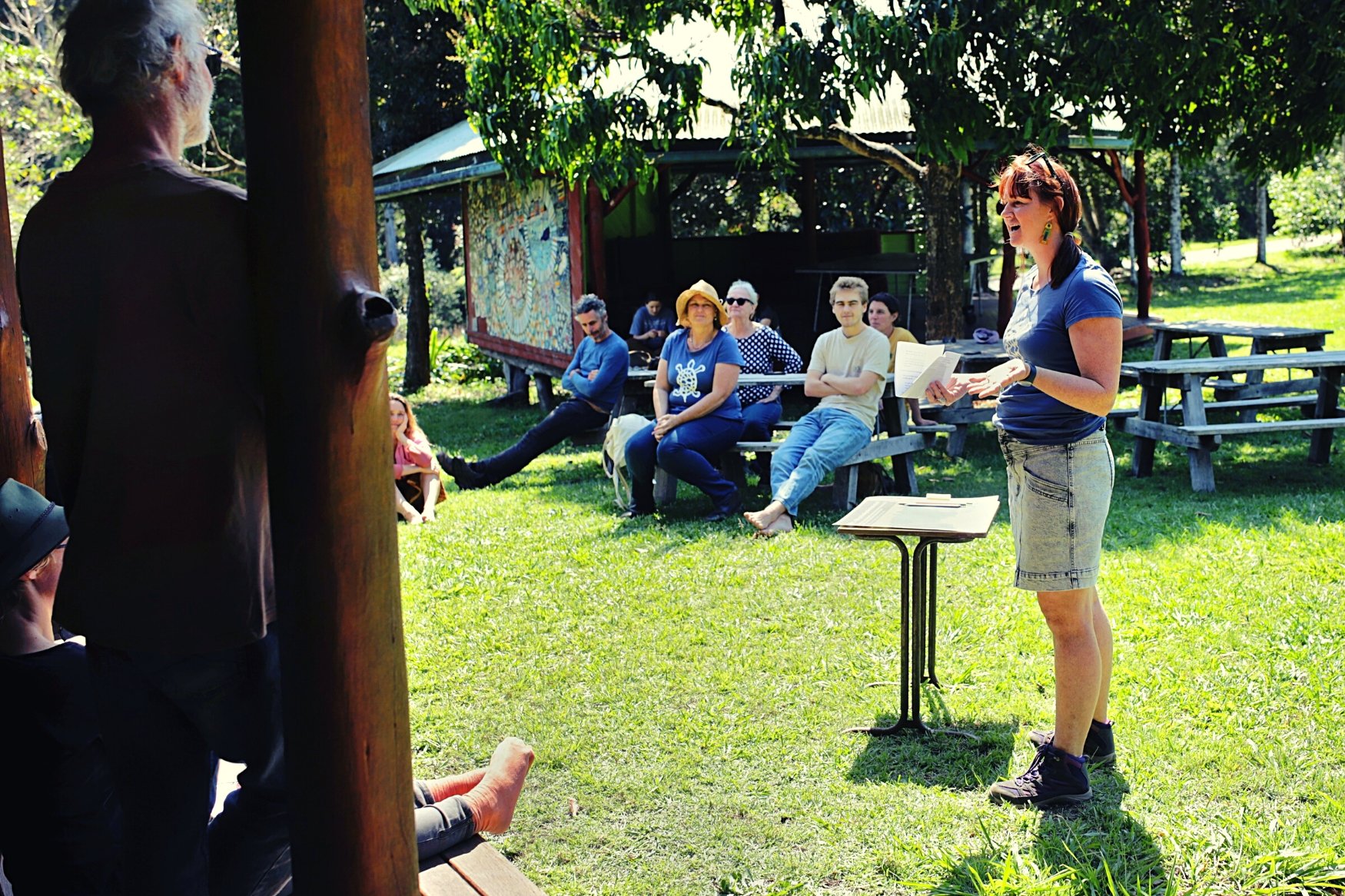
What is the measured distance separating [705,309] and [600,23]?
4.26m

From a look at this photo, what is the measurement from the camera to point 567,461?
37.2ft

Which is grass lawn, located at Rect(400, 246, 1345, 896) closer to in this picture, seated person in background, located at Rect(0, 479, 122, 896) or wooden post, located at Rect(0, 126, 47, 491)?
seated person in background, located at Rect(0, 479, 122, 896)

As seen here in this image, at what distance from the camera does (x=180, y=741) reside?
7.56 ft

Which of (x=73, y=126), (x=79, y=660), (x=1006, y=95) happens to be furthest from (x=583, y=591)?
(x=73, y=126)

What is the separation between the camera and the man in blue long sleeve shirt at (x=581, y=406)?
10250 mm

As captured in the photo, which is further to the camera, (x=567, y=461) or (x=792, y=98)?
(x=567, y=461)

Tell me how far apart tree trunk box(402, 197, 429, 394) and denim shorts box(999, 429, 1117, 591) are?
623 inches

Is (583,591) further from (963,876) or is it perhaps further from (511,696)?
(963,876)

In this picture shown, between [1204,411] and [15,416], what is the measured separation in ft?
25.3

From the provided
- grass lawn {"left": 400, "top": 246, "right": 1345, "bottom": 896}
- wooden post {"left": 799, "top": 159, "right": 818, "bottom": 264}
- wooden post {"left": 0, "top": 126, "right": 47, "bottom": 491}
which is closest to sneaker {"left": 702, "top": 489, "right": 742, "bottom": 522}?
grass lawn {"left": 400, "top": 246, "right": 1345, "bottom": 896}

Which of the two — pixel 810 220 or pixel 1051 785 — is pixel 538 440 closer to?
pixel 1051 785

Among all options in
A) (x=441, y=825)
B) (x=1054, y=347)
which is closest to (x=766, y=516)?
(x=1054, y=347)

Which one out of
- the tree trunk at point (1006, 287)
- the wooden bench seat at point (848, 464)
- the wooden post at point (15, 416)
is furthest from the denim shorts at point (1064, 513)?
the tree trunk at point (1006, 287)

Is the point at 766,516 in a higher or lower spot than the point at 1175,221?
lower
